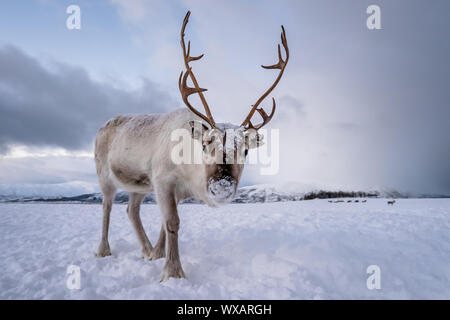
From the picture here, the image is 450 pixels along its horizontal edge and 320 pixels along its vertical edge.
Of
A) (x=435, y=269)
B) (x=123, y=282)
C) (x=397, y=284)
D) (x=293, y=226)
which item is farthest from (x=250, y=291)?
(x=293, y=226)

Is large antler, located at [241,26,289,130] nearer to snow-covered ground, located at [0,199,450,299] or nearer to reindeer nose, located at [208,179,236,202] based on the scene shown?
reindeer nose, located at [208,179,236,202]

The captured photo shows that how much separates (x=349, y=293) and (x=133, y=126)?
452 centimetres

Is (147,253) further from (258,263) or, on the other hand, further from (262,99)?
(262,99)

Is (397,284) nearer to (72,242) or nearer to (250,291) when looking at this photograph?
(250,291)

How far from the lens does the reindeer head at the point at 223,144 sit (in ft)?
10.6

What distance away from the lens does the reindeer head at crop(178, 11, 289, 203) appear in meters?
3.24

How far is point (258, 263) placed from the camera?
4.00 m

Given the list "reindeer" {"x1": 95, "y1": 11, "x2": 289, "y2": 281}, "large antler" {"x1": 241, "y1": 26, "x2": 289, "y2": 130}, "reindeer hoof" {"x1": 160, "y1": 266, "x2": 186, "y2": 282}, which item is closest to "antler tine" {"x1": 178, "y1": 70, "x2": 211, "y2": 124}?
"reindeer" {"x1": 95, "y1": 11, "x2": 289, "y2": 281}

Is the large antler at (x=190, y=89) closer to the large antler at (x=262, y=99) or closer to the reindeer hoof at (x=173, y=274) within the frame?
the large antler at (x=262, y=99)

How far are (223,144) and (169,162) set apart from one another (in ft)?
3.67

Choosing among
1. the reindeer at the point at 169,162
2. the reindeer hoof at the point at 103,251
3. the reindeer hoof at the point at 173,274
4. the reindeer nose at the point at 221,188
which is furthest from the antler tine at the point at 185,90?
the reindeer hoof at the point at 103,251

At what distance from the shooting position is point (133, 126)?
5.29 meters

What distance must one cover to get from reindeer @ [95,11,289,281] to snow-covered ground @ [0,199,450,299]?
565 millimetres
